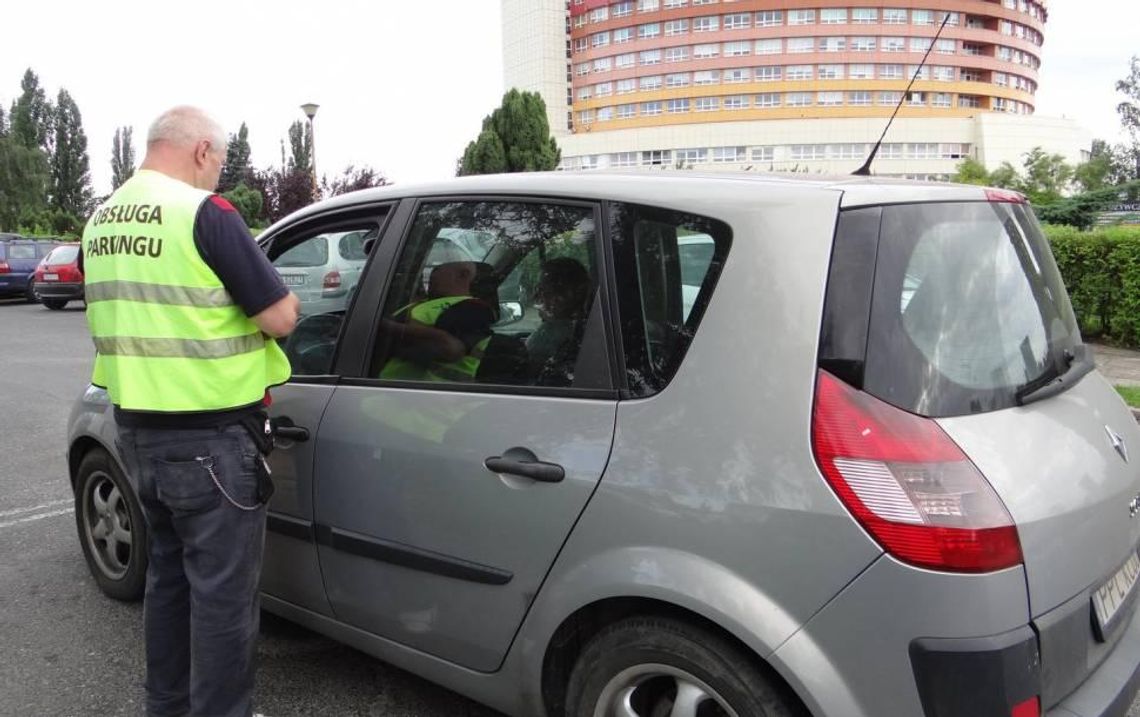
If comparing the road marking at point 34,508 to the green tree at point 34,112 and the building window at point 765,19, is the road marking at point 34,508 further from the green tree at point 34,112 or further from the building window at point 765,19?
the building window at point 765,19

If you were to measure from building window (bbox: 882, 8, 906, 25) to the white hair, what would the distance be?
95433mm

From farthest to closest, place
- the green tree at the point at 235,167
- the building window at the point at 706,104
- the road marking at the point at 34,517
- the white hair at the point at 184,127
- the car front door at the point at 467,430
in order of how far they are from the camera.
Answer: the building window at the point at 706,104
the green tree at the point at 235,167
the road marking at the point at 34,517
the white hair at the point at 184,127
the car front door at the point at 467,430

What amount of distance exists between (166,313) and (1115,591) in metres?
2.42

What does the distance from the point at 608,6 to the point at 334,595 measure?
97.3 meters

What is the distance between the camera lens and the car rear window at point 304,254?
307 centimetres

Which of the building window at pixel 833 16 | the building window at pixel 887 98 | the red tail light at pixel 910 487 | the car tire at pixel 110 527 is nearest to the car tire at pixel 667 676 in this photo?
the red tail light at pixel 910 487

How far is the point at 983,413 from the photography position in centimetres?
171

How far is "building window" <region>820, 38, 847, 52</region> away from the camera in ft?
278

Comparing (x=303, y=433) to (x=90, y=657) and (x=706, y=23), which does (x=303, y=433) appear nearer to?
(x=90, y=657)

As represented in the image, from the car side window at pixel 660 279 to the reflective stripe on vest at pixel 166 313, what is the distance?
3.42ft

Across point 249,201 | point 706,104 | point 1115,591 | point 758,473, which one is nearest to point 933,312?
point 758,473

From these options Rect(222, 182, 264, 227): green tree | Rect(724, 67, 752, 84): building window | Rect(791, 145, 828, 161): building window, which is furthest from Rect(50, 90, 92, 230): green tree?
Rect(791, 145, 828, 161): building window

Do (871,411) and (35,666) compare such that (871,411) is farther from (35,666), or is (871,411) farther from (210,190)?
(35,666)

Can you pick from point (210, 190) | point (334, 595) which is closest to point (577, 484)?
point (334, 595)
